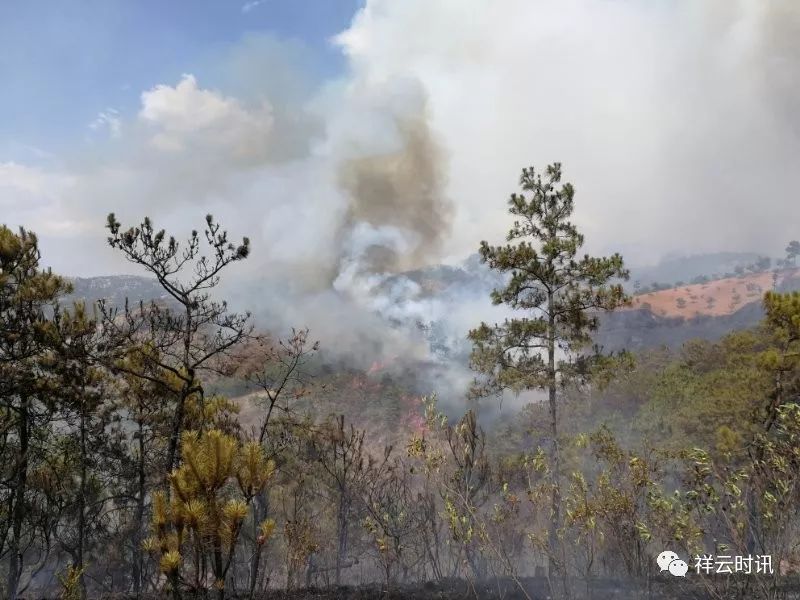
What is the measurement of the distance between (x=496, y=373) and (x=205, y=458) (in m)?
11.6

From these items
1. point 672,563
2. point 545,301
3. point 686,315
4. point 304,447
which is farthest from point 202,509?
point 686,315

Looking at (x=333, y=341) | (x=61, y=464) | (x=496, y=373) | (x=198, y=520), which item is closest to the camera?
(x=198, y=520)

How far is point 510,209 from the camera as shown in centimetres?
1584

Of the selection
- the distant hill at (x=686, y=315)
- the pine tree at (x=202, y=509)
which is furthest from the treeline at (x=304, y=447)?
the distant hill at (x=686, y=315)

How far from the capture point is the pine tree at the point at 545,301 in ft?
48.1

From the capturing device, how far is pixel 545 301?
15648 mm

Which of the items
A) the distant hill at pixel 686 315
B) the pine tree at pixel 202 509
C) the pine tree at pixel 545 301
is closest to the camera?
the pine tree at pixel 202 509

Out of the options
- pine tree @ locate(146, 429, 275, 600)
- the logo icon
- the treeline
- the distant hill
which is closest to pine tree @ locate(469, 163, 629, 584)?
the treeline

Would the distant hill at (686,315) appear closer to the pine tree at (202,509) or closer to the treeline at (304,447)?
the treeline at (304,447)

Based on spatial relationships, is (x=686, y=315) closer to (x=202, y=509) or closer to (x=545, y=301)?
(x=545, y=301)

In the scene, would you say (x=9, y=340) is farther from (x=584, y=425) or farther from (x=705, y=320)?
(x=705, y=320)

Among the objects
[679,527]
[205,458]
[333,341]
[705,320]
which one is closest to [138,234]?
[205,458]

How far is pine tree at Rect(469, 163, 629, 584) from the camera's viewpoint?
577 inches

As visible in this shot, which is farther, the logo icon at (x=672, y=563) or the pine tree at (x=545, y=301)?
the pine tree at (x=545, y=301)
